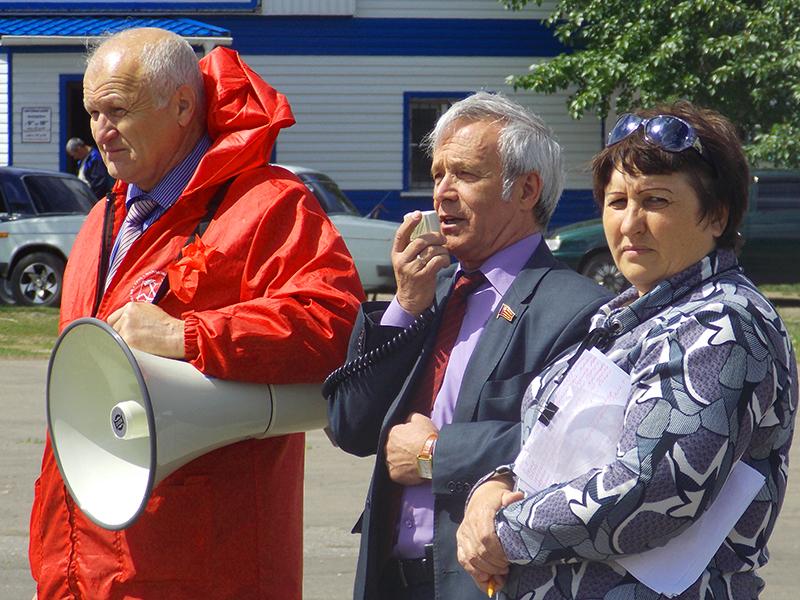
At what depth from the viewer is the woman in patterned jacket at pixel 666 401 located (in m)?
2.08

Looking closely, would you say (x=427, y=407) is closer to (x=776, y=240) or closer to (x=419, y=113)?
(x=776, y=240)

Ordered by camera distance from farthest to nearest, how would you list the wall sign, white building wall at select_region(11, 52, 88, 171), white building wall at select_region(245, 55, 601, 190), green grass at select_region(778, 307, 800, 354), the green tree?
white building wall at select_region(245, 55, 601, 190) < the wall sign < white building wall at select_region(11, 52, 88, 171) < the green tree < green grass at select_region(778, 307, 800, 354)

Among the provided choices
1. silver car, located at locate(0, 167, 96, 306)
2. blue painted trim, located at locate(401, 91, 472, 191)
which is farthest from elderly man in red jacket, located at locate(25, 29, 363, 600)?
blue painted trim, located at locate(401, 91, 472, 191)

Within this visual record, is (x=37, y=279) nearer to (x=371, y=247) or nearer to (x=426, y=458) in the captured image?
(x=371, y=247)

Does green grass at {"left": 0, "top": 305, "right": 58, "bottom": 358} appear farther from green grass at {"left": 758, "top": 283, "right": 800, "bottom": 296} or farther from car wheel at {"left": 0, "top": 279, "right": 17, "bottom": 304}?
green grass at {"left": 758, "top": 283, "right": 800, "bottom": 296}

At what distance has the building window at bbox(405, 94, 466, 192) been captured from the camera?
73.0 feet

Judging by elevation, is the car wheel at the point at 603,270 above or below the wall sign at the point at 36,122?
below

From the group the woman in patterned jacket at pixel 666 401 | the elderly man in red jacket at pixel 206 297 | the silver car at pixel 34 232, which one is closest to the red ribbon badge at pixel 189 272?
the elderly man in red jacket at pixel 206 297

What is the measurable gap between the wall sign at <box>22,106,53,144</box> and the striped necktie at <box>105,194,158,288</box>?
19287mm

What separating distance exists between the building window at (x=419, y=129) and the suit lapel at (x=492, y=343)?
63.9ft

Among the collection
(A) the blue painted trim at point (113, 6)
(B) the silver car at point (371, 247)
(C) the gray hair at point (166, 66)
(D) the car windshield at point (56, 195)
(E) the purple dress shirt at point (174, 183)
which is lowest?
(B) the silver car at point (371, 247)

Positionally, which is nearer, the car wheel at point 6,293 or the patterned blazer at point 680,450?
the patterned blazer at point 680,450

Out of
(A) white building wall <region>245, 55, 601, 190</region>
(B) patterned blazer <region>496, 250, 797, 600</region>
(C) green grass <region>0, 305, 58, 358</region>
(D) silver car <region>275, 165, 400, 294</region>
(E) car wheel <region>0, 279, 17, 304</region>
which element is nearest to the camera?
(B) patterned blazer <region>496, 250, 797, 600</region>

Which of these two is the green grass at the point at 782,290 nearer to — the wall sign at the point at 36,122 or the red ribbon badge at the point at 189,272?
the wall sign at the point at 36,122
